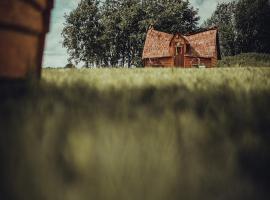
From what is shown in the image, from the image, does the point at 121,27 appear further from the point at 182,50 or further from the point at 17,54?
the point at 17,54

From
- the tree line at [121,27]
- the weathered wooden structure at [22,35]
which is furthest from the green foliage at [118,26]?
the weathered wooden structure at [22,35]

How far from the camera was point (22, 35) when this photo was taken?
289 centimetres

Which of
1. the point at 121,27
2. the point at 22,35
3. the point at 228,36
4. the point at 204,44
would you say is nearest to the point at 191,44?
the point at 204,44

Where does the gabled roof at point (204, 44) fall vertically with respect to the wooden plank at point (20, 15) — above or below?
above

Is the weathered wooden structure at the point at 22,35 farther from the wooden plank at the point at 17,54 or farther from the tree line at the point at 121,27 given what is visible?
the tree line at the point at 121,27

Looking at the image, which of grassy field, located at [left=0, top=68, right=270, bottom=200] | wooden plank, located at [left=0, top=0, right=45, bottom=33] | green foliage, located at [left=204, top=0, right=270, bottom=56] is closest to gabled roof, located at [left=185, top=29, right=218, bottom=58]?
green foliage, located at [left=204, top=0, right=270, bottom=56]

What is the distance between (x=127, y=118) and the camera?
1.83 metres

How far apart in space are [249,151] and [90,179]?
683 millimetres

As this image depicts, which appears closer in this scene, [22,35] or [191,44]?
[22,35]

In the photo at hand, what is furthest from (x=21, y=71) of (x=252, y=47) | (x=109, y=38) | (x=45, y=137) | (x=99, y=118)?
(x=252, y=47)

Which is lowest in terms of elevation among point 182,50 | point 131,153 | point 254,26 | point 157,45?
point 131,153

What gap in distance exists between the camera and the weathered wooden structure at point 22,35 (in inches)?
105

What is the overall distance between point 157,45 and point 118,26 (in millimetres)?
14491

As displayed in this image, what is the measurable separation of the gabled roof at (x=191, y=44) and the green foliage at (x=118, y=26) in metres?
9.63
